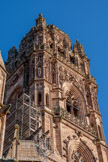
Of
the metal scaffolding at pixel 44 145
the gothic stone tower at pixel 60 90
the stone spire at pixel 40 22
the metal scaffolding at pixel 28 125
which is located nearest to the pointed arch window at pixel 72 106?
the gothic stone tower at pixel 60 90

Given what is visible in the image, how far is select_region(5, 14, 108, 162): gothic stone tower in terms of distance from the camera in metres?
26.9

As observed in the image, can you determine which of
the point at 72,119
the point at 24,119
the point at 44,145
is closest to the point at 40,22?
the point at 72,119

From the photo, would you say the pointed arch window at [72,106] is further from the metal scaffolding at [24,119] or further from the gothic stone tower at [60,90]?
the metal scaffolding at [24,119]

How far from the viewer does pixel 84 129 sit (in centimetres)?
2895

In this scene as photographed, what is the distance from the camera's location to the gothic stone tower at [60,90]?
26875 millimetres

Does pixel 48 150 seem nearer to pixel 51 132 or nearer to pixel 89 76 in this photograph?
pixel 51 132

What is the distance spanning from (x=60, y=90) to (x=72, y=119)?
9.87 ft

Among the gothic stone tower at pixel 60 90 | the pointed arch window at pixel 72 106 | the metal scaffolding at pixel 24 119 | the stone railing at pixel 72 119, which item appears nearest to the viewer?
the metal scaffolding at pixel 24 119

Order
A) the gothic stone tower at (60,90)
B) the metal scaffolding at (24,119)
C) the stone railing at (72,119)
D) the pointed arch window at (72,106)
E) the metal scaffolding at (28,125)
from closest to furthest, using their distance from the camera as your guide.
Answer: the metal scaffolding at (28,125) → the metal scaffolding at (24,119) → the gothic stone tower at (60,90) → the stone railing at (72,119) → the pointed arch window at (72,106)

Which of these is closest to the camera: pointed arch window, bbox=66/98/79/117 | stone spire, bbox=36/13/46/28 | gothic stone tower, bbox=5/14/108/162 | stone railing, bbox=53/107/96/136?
gothic stone tower, bbox=5/14/108/162

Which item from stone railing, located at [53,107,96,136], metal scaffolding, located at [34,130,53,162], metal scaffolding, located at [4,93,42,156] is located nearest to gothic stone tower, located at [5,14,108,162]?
stone railing, located at [53,107,96,136]

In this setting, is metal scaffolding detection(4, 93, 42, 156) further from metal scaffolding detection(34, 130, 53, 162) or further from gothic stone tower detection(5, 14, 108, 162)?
metal scaffolding detection(34, 130, 53, 162)

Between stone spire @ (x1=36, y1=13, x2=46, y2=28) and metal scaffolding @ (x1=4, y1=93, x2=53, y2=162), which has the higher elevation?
stone spire @ (x1=36, y1=13, x2=46, y2=28)

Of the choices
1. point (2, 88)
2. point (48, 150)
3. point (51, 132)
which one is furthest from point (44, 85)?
point (2, 88)
